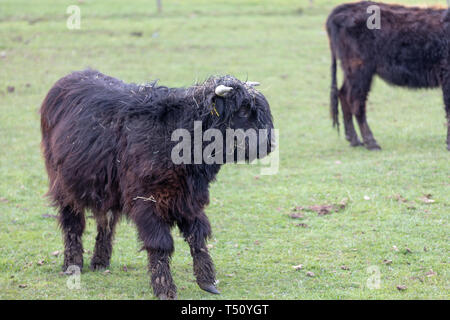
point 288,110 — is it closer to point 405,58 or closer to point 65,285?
point 405,58

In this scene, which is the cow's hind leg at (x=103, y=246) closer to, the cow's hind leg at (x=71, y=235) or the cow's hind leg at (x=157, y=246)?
the cow's hind leg at (x=71, y=235)

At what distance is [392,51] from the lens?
11.4m

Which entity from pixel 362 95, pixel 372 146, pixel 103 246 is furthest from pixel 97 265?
pixel 362 95

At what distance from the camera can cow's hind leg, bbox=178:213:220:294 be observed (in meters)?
6.00

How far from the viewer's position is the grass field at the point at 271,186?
6383 millimetres

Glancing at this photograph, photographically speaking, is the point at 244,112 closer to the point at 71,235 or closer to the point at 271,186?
the point at 71,235

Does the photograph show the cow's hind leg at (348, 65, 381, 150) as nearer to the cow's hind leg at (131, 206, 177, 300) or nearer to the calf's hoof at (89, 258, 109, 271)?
the calf's hoof at (89, 258, 109, 271)

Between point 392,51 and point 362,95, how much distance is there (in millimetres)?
926

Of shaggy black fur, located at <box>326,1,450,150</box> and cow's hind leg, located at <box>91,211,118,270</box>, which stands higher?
shaggy black fur, located at <box>326,1,450,150</box>

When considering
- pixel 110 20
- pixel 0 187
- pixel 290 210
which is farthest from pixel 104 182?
pixel 110 20

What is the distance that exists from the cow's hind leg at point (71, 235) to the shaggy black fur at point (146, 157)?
0.16 m

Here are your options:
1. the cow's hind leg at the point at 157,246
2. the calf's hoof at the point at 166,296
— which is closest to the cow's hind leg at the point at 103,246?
the cow's hind leg at the point at 157,246

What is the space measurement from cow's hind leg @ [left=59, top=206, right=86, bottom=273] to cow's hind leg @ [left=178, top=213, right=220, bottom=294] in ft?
4.29

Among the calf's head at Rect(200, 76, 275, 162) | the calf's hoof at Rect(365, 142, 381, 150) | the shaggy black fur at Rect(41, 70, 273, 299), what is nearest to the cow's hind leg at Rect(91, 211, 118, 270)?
the shaggy black fur at Rect(41, 70, 273, 299)
